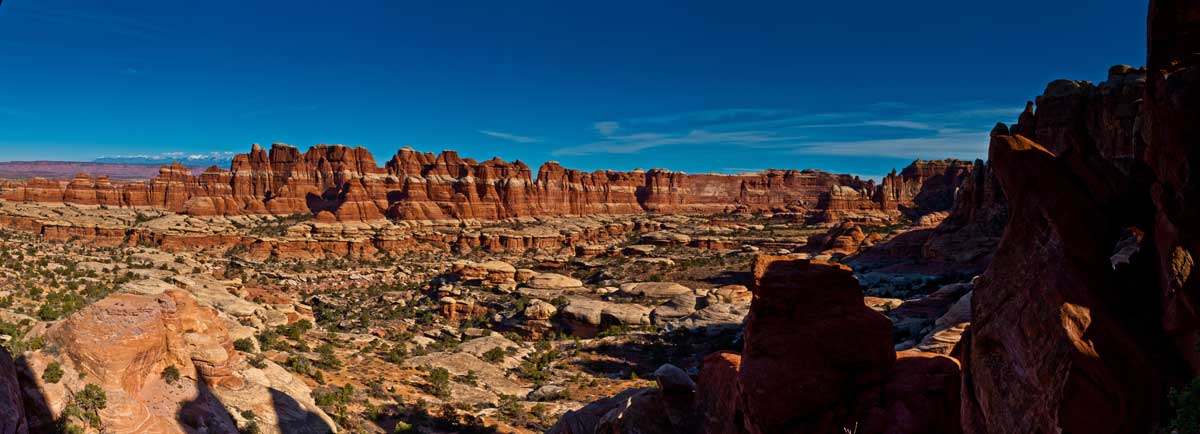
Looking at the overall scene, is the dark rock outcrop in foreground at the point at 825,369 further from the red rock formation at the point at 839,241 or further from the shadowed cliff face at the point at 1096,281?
the red rock formation at the point at 839,241

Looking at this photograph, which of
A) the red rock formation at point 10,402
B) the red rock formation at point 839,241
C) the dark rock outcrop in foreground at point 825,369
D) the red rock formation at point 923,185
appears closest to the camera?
the red rock formation at point 10,402

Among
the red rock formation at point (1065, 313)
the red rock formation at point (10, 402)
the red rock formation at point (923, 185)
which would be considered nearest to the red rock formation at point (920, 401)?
the red rock formation at point (1065, 313)

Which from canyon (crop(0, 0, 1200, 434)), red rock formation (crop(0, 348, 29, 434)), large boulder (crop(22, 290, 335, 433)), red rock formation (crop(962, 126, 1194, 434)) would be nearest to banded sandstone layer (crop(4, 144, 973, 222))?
canyon (crop(0, 0, 1200, 434))

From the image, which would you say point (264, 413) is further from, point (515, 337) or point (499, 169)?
point (499, 169)

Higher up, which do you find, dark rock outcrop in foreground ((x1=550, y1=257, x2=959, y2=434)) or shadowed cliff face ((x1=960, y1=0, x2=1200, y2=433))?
shadowed cliff face ((x1=960, y1=0, x2=1200, y2=433))

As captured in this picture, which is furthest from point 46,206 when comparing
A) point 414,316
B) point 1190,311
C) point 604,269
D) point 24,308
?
point 1190,311

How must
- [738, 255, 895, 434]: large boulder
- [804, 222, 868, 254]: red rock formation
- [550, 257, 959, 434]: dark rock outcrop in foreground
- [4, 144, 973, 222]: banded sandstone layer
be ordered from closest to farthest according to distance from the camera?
[550, 257, 959, 434]: dark rock outcrop in foreground, [738, 255, 895, 434]: large boulder, [804, 222, 868, 254]: red rock formation, [4, 144, 973, 222]: banded sandstone layer

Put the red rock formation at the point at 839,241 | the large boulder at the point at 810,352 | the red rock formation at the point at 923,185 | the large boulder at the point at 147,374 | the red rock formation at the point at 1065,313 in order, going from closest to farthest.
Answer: the red rock formation at the point at 1065,313, the large boulder at the point at 810,352, the large boulder at the point at 147,374, the red rock formation at the point at 839,241, the red rock formation at the point at 923,185

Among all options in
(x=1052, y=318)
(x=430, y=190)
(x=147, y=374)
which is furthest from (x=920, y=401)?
(x=430, y=190)

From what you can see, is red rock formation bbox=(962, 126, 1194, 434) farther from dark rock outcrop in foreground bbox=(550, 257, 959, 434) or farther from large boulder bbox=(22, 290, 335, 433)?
large boulder bbox=(22, 290, 335, 433)
